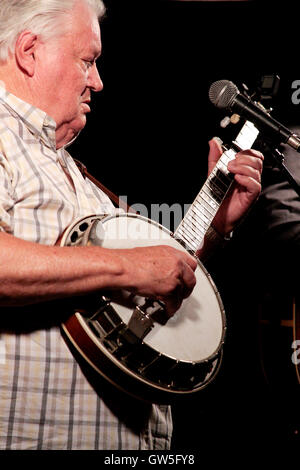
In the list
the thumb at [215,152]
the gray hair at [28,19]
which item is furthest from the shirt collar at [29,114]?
the thumb at [215,152]

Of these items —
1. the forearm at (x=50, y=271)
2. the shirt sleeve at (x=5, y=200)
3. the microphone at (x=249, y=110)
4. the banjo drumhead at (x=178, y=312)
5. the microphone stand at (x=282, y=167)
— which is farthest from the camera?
the microphone stand at (x=282, y=167)

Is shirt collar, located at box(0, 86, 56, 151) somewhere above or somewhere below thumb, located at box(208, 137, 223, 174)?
above

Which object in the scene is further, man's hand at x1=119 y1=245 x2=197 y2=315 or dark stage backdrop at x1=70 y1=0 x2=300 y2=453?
dark stage backdrop at x1=70 y1=0 x2=300 y2=453

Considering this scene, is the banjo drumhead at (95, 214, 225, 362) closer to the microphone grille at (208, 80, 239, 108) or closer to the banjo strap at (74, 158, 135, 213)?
the banjo strap at (74, 158, 135, 213)

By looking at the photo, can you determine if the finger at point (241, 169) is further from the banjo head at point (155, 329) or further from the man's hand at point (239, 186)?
the banjo head at point (155, 329)

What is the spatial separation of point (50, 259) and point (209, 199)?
82 centimetres

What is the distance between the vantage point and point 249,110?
60.1 inches

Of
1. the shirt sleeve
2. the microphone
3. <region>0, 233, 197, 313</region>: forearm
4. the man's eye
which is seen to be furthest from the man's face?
<region>0, 233, 197, 313</region>: forearm

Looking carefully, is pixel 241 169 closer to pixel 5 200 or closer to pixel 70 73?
pixel 70 73

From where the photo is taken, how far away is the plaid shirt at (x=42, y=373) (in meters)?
1.29

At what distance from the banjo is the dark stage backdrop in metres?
1.42

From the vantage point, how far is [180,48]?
3.12 metres

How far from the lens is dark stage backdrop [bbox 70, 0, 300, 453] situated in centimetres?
293

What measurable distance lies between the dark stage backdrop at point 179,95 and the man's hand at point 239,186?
106cm
